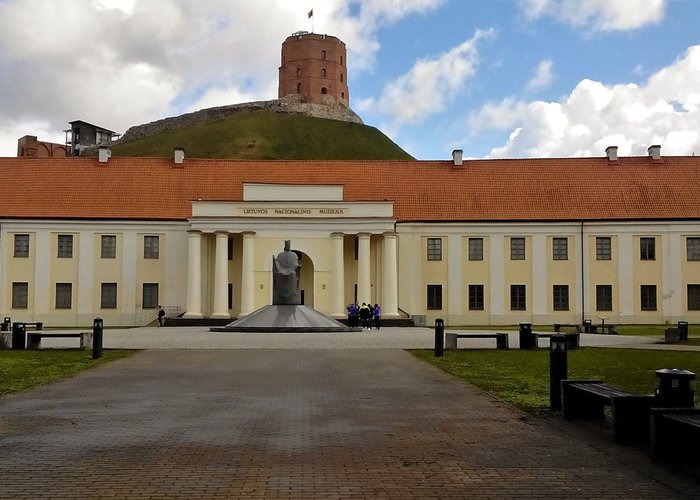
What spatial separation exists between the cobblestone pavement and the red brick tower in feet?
394

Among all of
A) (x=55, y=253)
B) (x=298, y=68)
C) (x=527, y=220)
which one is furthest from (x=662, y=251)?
(x=298, y=68)

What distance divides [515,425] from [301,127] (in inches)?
4839

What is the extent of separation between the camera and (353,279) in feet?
166

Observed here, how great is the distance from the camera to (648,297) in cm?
4966

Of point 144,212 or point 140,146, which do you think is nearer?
point 144,212

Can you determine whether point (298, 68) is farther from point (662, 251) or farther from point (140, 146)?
point (662, 251)

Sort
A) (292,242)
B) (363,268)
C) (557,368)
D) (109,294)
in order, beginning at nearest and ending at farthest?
(557,368), (363,268), (292,242), (109,294)

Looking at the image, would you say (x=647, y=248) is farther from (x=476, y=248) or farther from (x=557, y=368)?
(x=557, y=368)

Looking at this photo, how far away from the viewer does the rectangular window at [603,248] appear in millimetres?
49969

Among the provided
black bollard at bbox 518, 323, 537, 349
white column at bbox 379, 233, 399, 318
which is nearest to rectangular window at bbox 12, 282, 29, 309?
white column at bbox 379, 233, 399, 318

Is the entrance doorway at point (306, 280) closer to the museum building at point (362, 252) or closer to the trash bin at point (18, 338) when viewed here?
the museum building at point (362, 252)

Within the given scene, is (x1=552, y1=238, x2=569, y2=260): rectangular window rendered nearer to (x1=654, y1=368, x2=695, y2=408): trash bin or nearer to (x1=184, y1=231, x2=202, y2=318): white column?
(x1=184, y1=231, x2=202, y2=318): white column

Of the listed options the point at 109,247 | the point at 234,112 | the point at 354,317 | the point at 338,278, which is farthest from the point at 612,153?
the point at 234,112

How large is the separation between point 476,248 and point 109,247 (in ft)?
76.3
